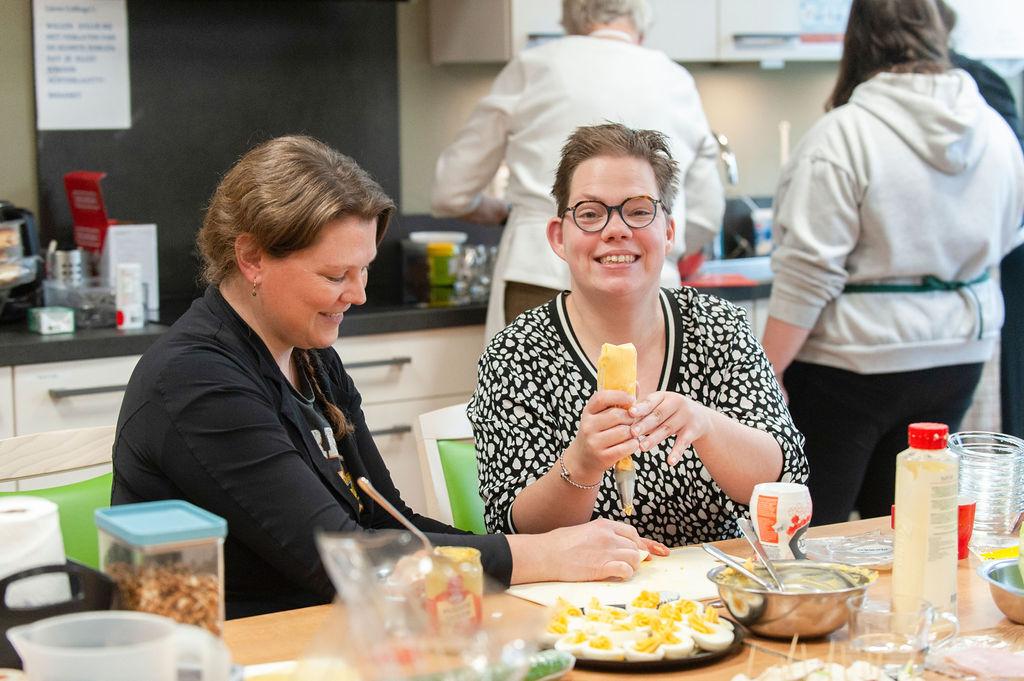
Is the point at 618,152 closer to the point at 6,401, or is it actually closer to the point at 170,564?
the point at 170,564

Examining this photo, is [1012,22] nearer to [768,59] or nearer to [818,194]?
[768,59]

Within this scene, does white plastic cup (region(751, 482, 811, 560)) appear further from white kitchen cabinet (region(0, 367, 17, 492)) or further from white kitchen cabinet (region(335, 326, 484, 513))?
white kitchen cabinet (region(0, 367, 17, 492))

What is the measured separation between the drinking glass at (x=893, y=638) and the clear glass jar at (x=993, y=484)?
23.9 inches

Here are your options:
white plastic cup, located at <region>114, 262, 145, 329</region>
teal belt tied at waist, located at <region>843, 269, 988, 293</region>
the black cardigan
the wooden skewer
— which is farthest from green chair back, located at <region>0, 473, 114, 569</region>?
teal belt tied at waist, located at <region>843, 269, 988, 293</region>

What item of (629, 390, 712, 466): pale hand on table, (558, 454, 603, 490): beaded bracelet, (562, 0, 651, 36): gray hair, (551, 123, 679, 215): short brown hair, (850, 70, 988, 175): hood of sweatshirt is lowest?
(558, 454, 603, 490): beaded bracelet

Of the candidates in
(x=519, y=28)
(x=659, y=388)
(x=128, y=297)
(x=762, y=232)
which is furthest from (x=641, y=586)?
(x=762, y=232)

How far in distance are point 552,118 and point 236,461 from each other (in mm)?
1773

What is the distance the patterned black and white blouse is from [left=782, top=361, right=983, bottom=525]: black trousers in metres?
0.90

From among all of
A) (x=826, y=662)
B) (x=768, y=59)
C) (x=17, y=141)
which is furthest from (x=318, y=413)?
(x=768, y=59)

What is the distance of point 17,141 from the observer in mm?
3408

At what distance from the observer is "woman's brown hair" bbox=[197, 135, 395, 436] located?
5.70 feet

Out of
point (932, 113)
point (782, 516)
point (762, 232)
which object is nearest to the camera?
point (782, 516)

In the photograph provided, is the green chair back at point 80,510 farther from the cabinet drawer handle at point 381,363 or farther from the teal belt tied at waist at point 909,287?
the teal belt tied at waist at point 909,287

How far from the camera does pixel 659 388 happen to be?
209cm
